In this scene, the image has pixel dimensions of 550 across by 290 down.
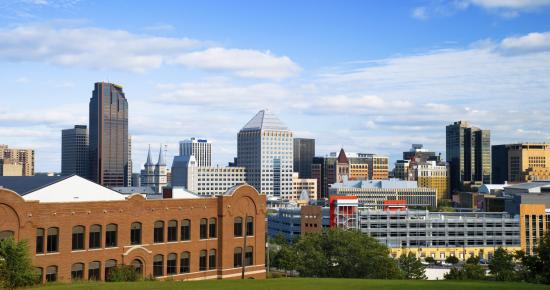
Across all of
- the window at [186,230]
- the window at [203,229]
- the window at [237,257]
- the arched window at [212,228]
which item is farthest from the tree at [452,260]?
the window at [186,230]

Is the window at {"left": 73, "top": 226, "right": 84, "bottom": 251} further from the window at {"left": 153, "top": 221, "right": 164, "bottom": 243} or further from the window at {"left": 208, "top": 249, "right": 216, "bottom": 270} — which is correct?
the window at {"left": 208, "top": 249, "right": 216, "bottom": 270}

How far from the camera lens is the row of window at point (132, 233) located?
6712 centimetres

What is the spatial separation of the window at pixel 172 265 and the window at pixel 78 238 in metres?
10.7

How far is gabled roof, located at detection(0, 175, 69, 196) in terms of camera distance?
74650 mm

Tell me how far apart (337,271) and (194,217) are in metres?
24.6

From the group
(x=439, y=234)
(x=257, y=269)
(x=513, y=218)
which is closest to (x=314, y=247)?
(x=257, y=269)

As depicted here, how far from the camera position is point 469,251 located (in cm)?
18650

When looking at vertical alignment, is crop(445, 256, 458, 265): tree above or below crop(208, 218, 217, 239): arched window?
below

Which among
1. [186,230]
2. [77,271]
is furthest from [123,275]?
[186,230]

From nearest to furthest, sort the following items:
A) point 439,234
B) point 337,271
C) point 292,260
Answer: point 337,271 < point 292,260 < point 439,234

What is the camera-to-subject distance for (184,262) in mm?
79062

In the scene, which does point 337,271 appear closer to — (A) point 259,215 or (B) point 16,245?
(A) point 259,215

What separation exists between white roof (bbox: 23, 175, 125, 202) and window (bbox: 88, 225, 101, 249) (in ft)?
14.7

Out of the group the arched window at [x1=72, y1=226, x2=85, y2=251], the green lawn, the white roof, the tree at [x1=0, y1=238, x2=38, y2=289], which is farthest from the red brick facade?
the green lawn
